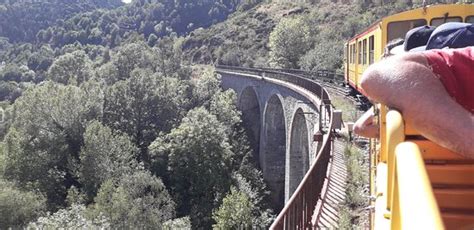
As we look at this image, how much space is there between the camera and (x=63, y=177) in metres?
25.3

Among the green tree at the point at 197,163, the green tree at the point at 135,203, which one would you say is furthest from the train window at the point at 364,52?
the green tree at the point at 197,163

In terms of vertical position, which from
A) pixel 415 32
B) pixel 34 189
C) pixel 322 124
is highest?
pixel 415 32

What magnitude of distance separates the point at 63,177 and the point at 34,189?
229 cm

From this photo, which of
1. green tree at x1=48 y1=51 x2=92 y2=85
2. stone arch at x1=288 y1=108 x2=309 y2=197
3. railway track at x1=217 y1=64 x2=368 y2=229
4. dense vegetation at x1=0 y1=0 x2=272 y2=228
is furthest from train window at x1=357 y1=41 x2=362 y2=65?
green tree at x1=48 y1=51 x2=92 y2=85

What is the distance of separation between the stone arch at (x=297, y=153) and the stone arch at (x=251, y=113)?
15140 millimetres

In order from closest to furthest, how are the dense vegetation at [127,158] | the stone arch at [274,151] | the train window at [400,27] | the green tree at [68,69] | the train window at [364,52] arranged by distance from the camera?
the train window at [400,27] → the train window at [364,52] → the dense vegetation at [127,158] → the stone arch at [274,151] → the green tree at [68,69]

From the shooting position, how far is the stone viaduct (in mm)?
19391

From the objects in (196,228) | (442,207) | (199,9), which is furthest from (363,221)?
(199,9)

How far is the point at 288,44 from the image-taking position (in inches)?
1784

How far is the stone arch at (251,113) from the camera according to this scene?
38.1m

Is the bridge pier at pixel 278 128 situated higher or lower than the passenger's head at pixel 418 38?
lower

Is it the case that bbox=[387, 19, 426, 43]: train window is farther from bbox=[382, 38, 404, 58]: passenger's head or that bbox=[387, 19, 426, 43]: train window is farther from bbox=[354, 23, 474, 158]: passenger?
bbox=[354, 23, 474, 158]: passenger

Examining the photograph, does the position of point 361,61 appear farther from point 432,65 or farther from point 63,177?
point 63,177

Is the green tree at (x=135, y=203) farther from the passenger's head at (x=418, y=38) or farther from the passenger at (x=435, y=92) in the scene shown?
the passenger at (x=435, y=92)
